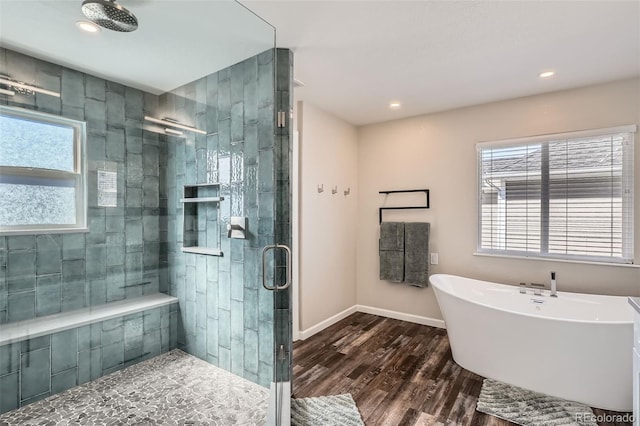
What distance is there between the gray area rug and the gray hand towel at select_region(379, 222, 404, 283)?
155 centimetres

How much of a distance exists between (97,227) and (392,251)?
290 cm

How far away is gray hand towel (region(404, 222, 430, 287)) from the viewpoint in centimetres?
354

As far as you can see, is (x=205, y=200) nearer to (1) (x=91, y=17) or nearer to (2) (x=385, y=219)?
(1) (x=91, y=17)

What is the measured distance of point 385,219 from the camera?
12.9 ft

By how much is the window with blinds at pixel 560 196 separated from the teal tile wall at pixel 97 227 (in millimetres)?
3151

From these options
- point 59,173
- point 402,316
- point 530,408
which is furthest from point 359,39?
point 402,316

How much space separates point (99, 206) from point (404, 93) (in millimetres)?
2751

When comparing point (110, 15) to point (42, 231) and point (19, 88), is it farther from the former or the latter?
point (42, 231)

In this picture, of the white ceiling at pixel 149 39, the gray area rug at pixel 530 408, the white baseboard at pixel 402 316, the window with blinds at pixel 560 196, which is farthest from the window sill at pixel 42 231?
the window with blinds at pixel 560 196

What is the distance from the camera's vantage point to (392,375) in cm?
250

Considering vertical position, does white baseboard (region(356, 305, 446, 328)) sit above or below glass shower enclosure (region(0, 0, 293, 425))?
below

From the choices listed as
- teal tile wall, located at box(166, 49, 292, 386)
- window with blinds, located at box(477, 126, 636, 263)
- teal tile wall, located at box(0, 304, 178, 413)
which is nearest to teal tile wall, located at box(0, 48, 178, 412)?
teal tile wall, located at box(0, 304, 178, 413)

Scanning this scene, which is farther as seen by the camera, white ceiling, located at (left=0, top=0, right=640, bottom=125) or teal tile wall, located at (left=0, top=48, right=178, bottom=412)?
teal tile wall, located at (left=0, top=48, right=178, bottom=412)

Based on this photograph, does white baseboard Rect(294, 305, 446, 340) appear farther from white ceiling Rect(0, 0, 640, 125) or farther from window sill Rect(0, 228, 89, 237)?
white ceiling Rect(0, 0, 640, 125)
